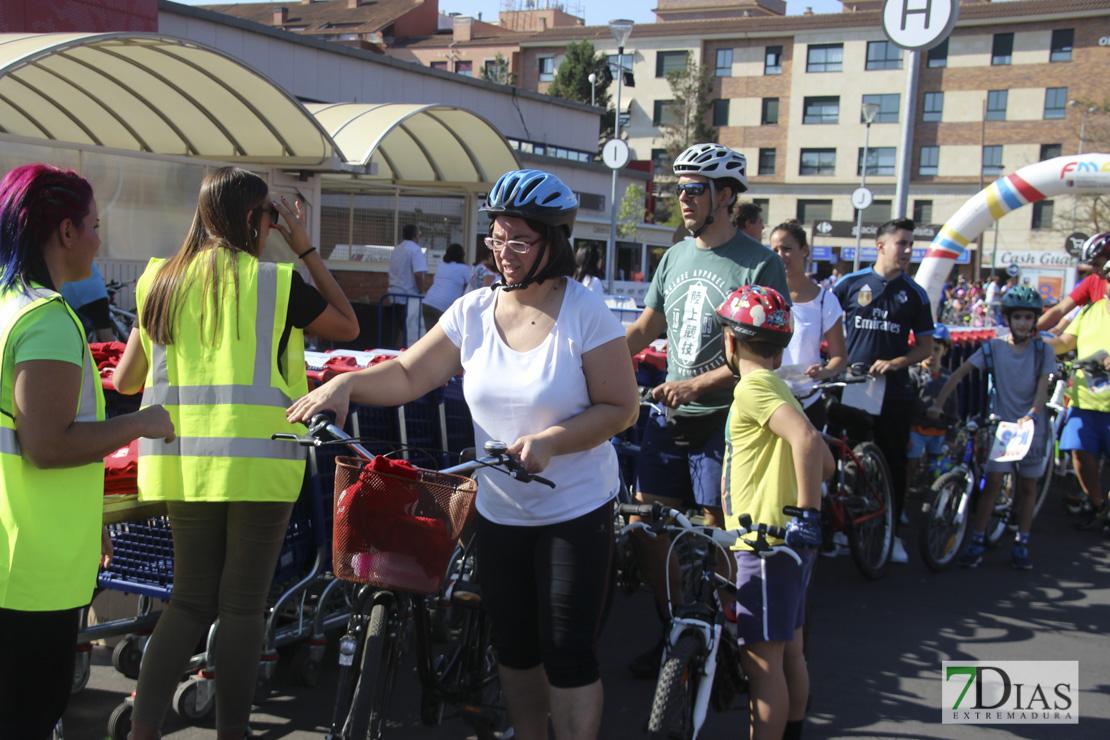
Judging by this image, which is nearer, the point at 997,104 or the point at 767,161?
the point at 997,104

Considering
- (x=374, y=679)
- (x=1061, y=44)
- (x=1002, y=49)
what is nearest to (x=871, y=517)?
(x=374, y=679)

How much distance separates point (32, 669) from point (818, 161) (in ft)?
196

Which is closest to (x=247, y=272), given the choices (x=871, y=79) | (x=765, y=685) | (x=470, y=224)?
(x=765, y=685)

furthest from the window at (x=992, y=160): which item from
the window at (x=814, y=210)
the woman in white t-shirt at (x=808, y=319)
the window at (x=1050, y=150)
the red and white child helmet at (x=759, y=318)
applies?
the red and white child helmet at (x=759, y=318)

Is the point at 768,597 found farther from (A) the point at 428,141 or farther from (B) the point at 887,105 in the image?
(B) the point at 887,105

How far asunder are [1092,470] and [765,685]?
5.20m

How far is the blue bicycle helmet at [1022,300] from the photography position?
21.0 ft

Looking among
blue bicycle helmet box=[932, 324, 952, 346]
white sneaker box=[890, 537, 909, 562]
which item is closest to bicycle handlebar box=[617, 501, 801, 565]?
white sneaker box=[890, 537, 909, 562]

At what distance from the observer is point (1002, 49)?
54.0 metres

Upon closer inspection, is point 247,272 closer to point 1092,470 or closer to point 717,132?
point 1092,470

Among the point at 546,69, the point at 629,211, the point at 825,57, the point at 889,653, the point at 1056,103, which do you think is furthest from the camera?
the point at 546,69

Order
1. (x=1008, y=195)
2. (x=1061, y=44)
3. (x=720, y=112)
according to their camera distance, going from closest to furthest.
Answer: (x=1008, y=195) < (x=1061, y=44) < (x=720, y=112)

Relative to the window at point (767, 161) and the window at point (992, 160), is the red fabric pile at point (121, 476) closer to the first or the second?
the window at point (992, 160)

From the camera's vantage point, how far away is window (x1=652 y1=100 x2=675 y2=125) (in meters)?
60.8
